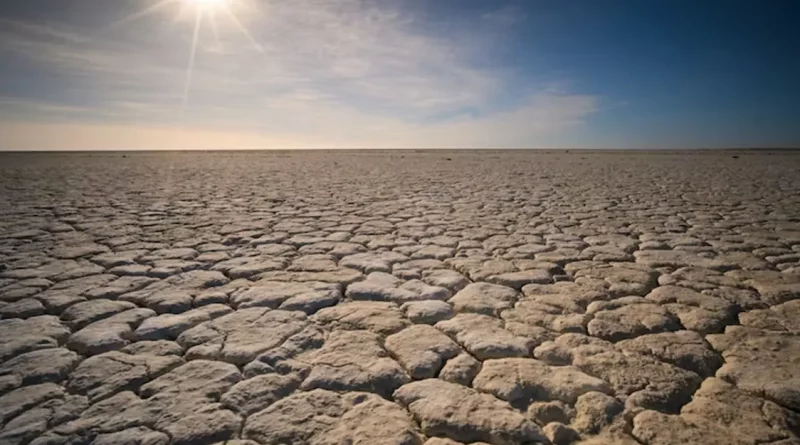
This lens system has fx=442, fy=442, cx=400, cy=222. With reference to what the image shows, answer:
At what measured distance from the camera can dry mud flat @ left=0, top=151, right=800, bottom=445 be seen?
1.29 metres

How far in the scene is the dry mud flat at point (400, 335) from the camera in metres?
1.29

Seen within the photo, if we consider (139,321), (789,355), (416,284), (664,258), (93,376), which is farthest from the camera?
(664,258)

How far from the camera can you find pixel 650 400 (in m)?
1.38

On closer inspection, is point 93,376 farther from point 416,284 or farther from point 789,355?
point 789,355

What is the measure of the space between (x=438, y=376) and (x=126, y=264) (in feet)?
7.78

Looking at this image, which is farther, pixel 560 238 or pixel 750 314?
pixel 560 238

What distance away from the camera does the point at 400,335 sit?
1854 millimetres

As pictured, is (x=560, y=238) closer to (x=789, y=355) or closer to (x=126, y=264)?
(x=789, y=355)

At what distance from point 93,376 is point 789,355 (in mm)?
2520

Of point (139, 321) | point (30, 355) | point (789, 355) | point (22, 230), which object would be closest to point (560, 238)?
point (789, 355)

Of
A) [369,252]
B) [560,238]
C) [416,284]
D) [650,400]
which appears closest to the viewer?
[650,400]

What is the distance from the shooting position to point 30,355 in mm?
1670

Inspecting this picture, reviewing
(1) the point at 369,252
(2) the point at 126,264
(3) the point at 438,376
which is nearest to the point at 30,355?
(2) the point at 126,264

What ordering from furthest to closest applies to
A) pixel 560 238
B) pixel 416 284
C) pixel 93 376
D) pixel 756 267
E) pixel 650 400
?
pixel 560 238, pixel 756 267, pixel 416 284, pixel 93 376, pixel 650 400
